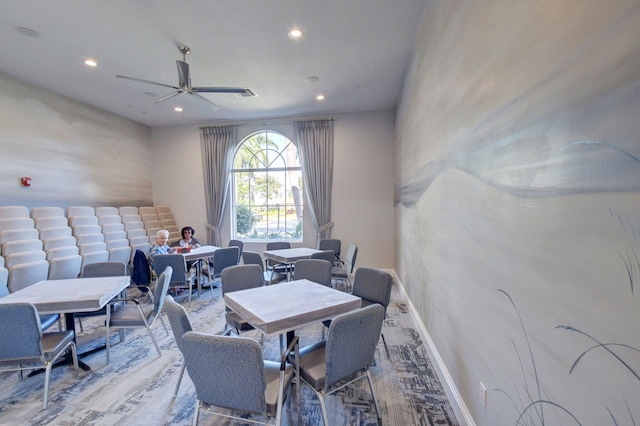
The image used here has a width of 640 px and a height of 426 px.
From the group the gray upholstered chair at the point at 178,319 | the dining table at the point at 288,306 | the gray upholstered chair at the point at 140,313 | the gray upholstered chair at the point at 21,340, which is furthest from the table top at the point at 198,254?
the gray upholstered chair at the point at 178,319

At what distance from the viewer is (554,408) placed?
1000 mm

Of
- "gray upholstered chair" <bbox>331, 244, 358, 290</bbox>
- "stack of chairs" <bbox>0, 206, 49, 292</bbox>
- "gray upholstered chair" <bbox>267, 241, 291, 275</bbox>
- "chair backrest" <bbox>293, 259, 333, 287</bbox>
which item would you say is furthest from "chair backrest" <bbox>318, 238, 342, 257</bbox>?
"stack of chairs" <bbox>0, 206, 49, 292</bbox>

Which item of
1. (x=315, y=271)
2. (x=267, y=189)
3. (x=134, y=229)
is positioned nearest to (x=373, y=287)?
(x=315, y=271)

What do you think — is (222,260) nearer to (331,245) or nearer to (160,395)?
(331,245)

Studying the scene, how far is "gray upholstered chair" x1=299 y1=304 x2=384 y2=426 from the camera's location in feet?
5.26

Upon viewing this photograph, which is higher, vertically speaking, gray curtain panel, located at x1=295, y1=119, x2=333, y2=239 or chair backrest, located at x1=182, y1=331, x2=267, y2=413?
gray curtain panel, located at x1=295, y1=119, x2=333, y2=239

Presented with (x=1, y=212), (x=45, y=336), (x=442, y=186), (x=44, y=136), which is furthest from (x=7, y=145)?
(x=442, y=186)

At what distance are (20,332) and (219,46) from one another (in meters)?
3.24

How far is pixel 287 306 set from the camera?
2.03 meters

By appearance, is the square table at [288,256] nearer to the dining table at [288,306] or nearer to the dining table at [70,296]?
the dining table at [288,306]

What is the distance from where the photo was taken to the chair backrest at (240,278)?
9.27ft

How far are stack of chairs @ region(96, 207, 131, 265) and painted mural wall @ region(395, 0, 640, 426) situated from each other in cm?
533

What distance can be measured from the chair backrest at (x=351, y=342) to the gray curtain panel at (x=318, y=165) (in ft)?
13.9

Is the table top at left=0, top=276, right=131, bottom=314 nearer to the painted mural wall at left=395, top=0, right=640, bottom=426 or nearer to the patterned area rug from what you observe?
the patterned area rug
